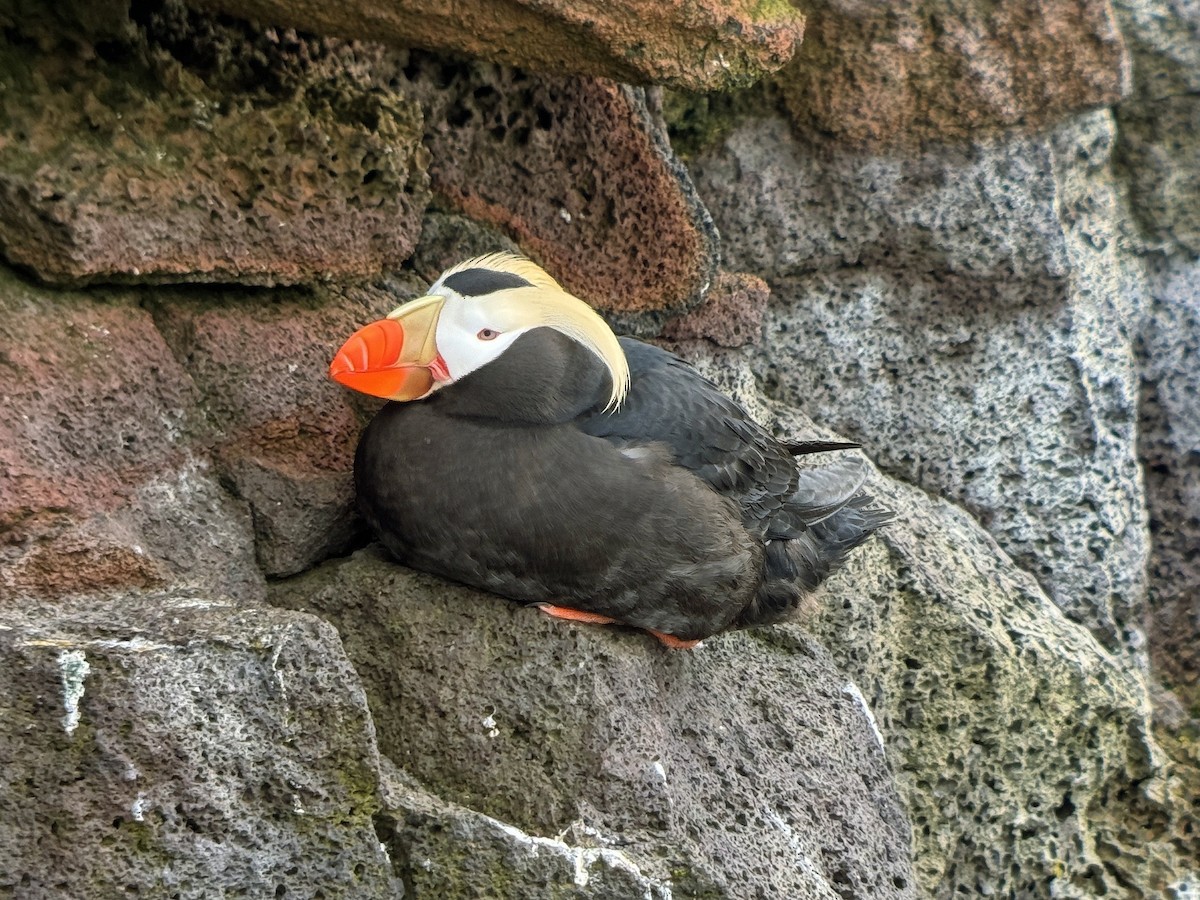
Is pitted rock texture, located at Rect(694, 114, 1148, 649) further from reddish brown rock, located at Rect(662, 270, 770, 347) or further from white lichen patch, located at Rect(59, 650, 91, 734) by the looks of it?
white lichen patch, located at Rect(59, 650, 91, 734)

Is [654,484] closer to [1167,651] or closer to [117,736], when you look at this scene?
[117,736]

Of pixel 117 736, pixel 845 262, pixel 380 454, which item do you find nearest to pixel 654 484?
pixel 380 454

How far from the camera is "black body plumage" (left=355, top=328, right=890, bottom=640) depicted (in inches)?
99.9

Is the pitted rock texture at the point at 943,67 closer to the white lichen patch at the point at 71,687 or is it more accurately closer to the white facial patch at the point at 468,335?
the white facial patch at the point at 468,335

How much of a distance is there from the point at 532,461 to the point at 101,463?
0.84 meters

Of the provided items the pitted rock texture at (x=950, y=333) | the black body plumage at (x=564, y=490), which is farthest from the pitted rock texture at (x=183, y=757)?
the pitted rock texture at (x=950, y=333)

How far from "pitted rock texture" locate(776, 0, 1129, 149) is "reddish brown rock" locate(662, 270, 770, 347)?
61 cm

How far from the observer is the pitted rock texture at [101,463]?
2307 millimetres

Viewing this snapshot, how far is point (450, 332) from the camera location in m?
2.56

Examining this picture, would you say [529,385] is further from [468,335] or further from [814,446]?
[814,446]

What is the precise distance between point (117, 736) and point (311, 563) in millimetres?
818

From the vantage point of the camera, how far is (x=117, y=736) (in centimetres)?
206

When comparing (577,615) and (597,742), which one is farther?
(577,615)

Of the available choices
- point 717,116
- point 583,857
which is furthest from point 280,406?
point 717,116
